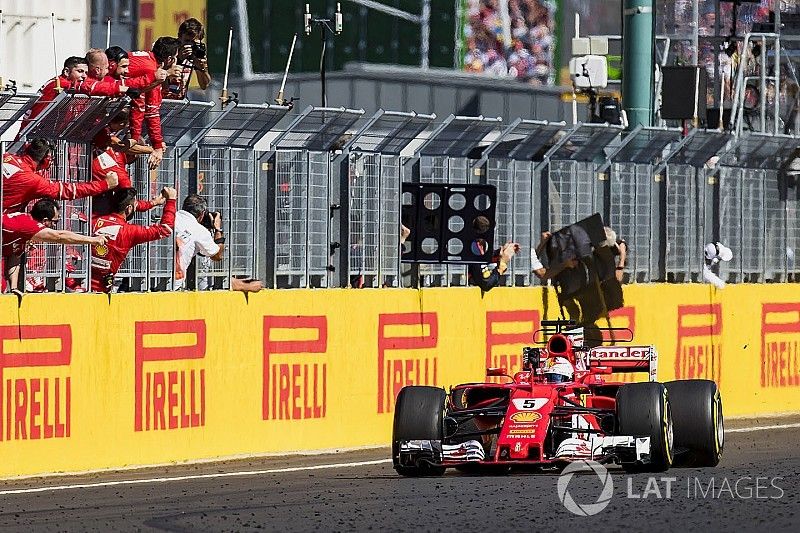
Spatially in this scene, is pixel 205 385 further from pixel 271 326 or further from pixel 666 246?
pixel 666 246

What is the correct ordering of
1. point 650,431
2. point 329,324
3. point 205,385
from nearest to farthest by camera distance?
point 650,431
point 205,385
point 329,324

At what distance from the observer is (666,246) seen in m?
19.8

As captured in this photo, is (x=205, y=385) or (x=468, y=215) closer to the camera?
(x=205, y=385)

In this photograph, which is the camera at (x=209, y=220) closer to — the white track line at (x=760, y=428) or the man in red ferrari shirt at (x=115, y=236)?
the man in red ferrari shirt at (x=115, y=236)

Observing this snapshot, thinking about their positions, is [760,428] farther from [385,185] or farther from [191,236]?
[191,236]

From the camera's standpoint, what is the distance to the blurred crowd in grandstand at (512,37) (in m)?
53.1

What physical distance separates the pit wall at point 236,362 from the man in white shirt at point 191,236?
386 millimetres

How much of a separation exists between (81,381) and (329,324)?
2654 millimetres

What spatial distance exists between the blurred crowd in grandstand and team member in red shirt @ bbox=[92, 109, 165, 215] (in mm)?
39138

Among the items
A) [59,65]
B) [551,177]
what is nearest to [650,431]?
[551,177]

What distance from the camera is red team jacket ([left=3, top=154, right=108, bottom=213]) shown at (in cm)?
1323

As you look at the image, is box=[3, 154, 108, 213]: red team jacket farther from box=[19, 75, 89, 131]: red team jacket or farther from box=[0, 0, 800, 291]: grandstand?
box=[19, 75, 89, 131]: red team jacket

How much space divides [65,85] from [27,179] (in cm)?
86
